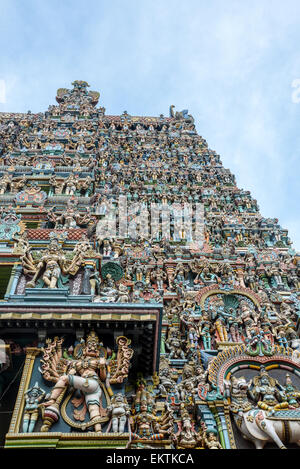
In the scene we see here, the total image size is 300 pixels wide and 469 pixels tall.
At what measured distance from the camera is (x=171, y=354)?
12836 mm

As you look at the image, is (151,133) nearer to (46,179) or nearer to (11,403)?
(46,179)

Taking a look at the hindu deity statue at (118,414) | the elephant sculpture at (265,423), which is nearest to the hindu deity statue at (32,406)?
the hindu deity statue at (118,414)

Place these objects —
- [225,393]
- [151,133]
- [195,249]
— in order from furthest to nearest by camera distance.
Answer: [151,133] → [195,249] → [225,393]

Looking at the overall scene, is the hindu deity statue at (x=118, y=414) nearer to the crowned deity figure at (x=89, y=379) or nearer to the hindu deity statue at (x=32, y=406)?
the crowned deity figure at (x=89, y=379)

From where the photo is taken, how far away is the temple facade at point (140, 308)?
9789 millimetres

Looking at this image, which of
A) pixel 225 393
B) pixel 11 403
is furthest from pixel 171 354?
pixel 11 403

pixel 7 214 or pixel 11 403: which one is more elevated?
pixel 7 214

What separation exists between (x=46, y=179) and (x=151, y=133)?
9931 mm

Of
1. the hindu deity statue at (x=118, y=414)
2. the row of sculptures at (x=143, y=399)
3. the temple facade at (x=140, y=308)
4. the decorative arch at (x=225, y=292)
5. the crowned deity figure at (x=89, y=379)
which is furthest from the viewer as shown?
the decorative arch at (x=225, y=292)

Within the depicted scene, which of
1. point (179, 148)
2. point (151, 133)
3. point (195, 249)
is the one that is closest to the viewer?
point (195, 249)

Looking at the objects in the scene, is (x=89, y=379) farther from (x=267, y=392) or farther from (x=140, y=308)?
(x=267, y=392)

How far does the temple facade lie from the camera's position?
32.1 ft

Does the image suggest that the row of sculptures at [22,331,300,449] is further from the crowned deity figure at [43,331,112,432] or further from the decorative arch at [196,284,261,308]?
the decorative arch at [196,284,261,308]

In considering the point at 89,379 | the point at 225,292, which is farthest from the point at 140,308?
the point at 225,292
